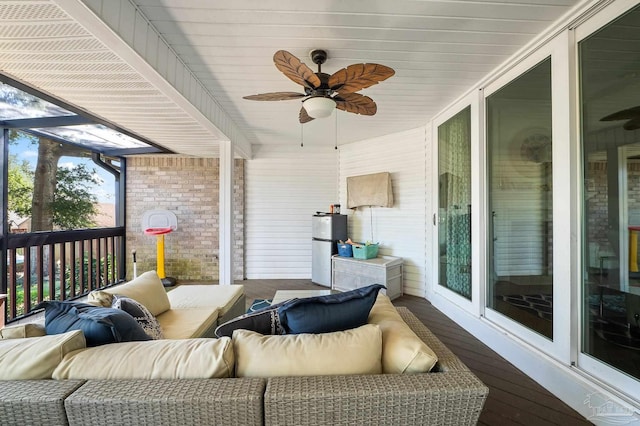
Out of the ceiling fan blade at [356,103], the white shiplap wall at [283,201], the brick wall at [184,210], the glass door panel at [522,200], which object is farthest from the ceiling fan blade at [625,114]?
the brick wall at [184,210]

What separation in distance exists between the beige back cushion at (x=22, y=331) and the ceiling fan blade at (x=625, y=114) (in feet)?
11.1

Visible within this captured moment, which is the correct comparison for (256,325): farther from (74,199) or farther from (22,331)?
(74,199)

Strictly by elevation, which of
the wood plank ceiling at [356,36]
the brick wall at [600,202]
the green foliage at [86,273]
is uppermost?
the wood plank ceiling at [356,36]

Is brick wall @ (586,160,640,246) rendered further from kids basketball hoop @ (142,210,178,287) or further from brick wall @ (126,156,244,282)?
kids basketball hoop @ (142,210,178,287)

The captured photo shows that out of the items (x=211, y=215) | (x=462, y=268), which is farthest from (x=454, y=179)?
(x=211, y=215)

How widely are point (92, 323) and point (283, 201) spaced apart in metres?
4.28

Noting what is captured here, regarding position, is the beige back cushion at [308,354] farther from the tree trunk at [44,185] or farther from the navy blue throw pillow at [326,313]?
the tree trunk at [44,185]

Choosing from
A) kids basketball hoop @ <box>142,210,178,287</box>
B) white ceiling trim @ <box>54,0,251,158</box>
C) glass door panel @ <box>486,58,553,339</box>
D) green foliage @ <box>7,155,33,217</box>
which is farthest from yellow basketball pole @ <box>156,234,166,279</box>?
glass door panel @ <box>486,58,553,339</box>

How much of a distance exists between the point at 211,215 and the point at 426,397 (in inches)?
201

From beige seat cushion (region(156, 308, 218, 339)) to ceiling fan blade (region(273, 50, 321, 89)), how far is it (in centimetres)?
190

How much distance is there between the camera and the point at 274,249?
5395 millimetres

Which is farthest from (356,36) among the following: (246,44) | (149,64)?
(149,64)

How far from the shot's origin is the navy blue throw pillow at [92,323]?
1195 mm

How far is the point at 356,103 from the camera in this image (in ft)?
7.92
